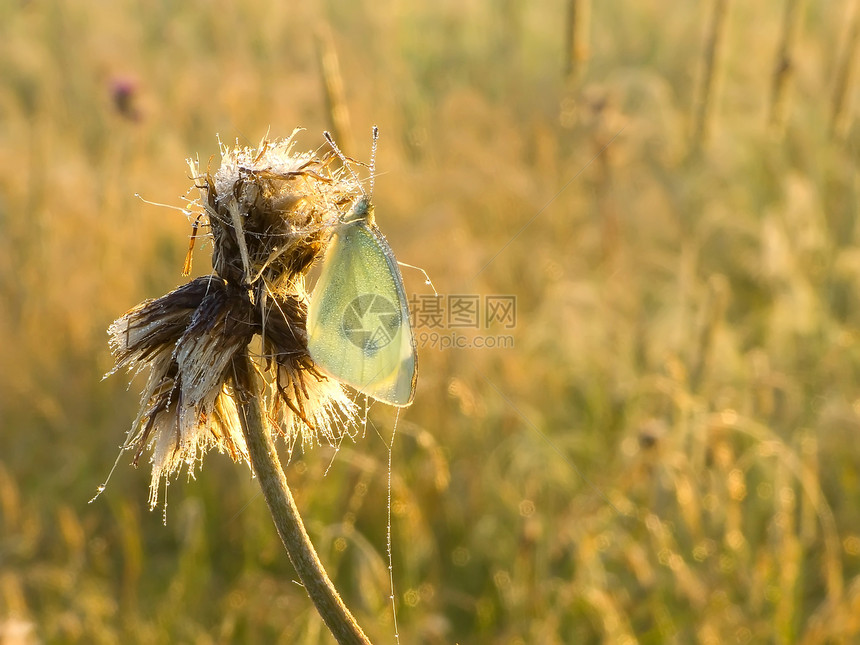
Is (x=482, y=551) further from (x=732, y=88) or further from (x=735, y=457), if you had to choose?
(x=732, y=88)

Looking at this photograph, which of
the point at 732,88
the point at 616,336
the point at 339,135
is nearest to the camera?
the point at 339,135

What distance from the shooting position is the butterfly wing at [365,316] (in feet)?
5.21

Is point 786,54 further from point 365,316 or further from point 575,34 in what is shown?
point 365,316

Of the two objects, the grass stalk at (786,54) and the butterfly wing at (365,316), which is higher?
the grass stalk at (786,54)

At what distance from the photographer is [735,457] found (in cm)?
408

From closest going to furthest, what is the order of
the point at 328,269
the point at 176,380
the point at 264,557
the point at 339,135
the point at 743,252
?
the point at 176,380
the point at 328,269
the point at 339,135
the point at 264,557
the point at 743,252

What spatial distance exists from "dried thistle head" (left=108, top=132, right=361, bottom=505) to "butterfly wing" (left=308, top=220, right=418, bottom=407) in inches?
2.4

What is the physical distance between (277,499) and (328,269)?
0.55m

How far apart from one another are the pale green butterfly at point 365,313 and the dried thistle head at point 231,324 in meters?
0.06

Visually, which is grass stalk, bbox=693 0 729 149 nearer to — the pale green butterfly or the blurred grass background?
the blurred grass background

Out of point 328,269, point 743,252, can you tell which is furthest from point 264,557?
point 743,252

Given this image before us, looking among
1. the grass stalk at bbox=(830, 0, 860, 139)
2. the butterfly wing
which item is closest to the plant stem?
the butterfly wing

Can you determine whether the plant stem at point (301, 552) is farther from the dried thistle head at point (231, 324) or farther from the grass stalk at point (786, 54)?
the grass stalk at point (786, 54)

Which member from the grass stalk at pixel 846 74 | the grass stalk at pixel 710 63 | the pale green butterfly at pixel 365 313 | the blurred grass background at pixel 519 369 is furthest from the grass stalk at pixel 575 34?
the pale green butterfly at pixel 365 313
